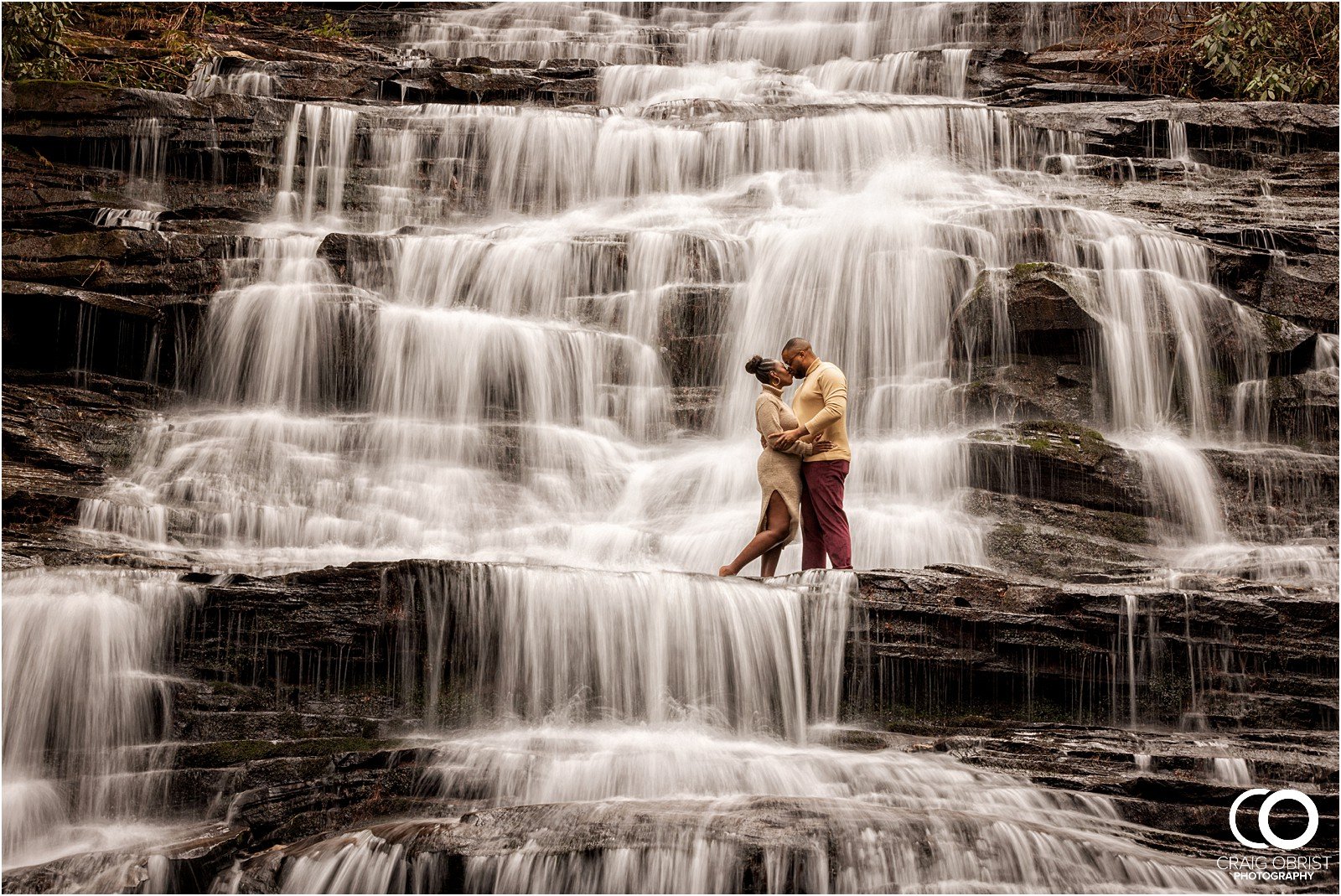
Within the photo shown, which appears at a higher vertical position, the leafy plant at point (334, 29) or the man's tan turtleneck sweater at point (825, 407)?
the leafy plant at point (334, 29)

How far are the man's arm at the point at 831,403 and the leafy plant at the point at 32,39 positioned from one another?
41.6 feet

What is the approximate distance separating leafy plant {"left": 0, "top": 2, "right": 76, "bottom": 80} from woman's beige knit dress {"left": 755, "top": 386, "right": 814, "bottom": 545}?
12.3 m

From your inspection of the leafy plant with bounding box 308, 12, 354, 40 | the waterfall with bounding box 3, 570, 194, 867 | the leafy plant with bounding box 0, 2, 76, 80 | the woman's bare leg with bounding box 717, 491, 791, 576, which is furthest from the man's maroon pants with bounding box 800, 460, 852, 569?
the leafy plant with bounding box 308, 12, 354, 40

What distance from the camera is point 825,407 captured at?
33.6ft

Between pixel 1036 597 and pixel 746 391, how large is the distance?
511 centimetres

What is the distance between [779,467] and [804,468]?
23cm

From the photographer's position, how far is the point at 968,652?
934 cm

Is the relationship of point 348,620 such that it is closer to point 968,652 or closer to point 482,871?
point 482,871

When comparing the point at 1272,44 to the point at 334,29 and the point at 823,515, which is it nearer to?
the point at 823,515

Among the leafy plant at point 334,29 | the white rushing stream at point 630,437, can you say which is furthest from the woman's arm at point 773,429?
the leafy plant at point 334,29

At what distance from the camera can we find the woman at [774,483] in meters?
10.3

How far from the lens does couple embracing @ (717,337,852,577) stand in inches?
403

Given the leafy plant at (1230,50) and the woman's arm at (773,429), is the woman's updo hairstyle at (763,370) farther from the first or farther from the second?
the leafy plant at (1230,50)

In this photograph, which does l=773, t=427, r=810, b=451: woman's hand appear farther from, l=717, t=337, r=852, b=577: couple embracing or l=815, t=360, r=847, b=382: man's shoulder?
l=815, t=360, r=847, b=382: man's shoulder
